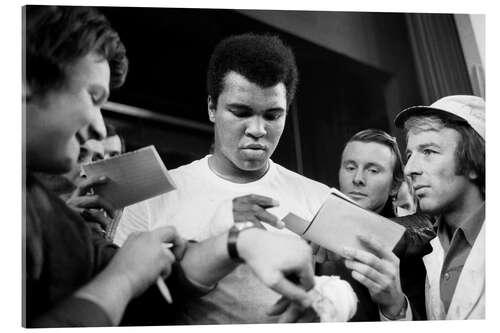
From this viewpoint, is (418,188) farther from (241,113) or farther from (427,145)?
(241,113)

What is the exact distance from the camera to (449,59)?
10.4 feet

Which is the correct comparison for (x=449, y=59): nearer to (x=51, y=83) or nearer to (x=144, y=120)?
(x=144, y=120)

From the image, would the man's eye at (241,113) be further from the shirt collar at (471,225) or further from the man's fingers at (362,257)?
the shirt collar at (471,225)

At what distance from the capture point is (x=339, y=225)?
9.17 ft

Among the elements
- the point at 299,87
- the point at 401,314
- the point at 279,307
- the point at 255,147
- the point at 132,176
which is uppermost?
the point at 299,87

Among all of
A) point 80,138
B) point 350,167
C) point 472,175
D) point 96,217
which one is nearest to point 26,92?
point 80,138

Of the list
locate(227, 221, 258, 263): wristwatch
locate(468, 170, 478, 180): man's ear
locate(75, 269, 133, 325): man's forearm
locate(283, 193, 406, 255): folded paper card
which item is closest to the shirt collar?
locate(468, 170, 478, 180): man's ear

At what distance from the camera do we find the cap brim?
9.93 feet

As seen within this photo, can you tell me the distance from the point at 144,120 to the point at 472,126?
4.94ft

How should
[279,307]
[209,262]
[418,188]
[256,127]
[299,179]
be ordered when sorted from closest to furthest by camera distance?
[209,262] < [279,307] < [256,127] < [299,179] < [418,188]

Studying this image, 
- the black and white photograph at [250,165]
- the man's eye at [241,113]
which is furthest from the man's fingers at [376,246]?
the man's eye at [241,113]

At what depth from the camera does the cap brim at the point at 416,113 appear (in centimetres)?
303

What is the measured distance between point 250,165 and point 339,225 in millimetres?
460

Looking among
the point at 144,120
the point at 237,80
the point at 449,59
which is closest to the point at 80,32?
the point at 144,120
